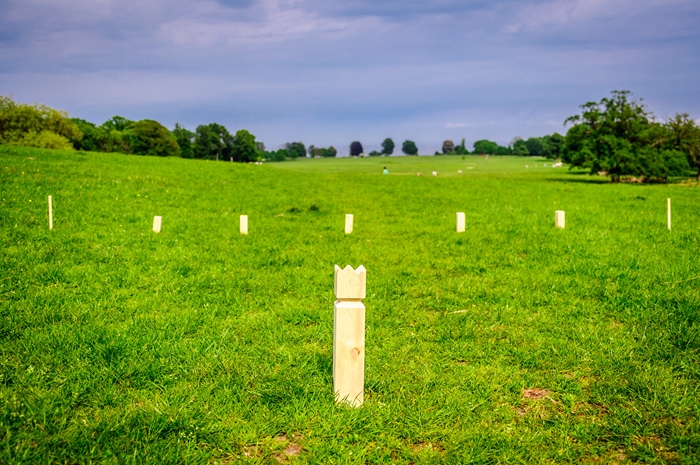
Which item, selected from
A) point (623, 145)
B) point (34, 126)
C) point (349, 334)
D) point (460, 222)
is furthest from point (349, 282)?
point (34, 126)

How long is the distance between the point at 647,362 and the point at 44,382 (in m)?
7.50

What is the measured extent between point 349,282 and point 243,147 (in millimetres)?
131105

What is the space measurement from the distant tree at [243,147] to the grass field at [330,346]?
11814cm

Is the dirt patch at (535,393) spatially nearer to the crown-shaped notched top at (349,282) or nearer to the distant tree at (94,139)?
the crown-shaped notched top at (349,282)

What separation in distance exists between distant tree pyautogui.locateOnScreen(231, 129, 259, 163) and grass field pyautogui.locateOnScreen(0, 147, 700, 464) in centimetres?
11814

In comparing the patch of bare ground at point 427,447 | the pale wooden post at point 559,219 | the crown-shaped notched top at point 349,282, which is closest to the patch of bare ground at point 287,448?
the patch of bare ground at point 427,447

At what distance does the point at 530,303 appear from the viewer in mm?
9086

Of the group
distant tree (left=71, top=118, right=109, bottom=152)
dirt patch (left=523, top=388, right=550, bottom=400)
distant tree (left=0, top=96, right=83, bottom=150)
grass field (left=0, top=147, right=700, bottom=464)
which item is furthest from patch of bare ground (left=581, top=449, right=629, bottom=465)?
distant tree (left=71, top=118, right=109, bottom=152)

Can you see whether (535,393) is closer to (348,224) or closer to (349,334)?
(349,334)

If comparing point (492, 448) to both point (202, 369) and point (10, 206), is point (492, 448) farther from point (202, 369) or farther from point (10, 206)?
point (10, 206)

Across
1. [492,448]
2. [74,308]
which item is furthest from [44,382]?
[492,448]

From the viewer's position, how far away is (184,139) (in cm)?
13338

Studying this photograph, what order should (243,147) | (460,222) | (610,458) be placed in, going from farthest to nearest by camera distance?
1. (243,147)
2. (460,222)
3. (610,458)

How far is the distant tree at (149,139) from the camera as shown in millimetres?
107438
